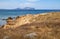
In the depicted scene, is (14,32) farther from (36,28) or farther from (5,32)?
(36,28)

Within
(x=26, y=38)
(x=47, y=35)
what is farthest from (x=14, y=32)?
(x=47, y=35)

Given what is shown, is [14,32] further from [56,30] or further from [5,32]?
[56,30]

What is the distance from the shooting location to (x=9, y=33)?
6.05m

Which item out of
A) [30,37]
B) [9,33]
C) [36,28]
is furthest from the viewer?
[36,28]

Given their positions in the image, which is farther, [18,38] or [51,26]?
[51,26]

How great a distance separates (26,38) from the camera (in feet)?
18.5

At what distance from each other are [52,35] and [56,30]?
448 millimetres

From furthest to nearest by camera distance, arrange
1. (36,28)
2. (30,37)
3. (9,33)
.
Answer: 1. (36,28)
2. (9,33)
3. (30,37)

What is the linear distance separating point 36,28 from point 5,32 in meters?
1.15

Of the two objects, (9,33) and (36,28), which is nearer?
(9,33)

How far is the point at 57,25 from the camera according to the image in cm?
690

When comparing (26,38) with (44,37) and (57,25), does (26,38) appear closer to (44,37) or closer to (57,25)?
(44,37)

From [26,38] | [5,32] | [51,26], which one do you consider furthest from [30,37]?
[51,26]

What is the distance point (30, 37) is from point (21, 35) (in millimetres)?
356
